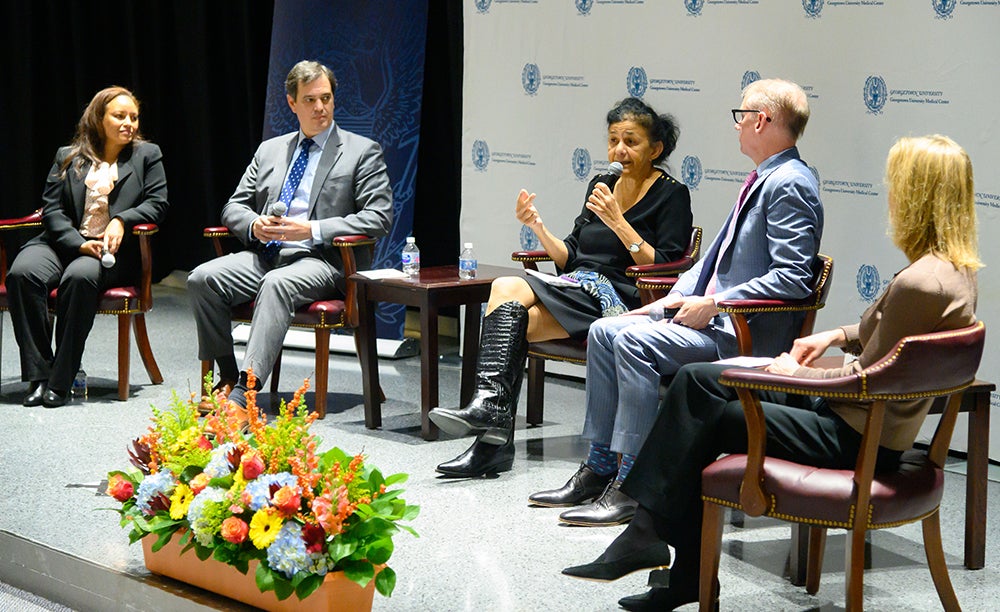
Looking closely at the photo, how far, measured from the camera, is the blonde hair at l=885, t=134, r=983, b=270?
2.69 meters

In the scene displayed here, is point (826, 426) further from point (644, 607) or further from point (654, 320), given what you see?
point (654, 320)

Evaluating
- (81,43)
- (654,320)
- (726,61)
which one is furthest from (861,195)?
(81,43)

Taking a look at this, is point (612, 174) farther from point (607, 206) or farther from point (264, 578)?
point (264, 578)

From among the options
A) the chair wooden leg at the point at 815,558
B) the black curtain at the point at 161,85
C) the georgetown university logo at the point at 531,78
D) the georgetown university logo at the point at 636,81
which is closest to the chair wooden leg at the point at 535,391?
the georgetown university logo at the point at 636,81

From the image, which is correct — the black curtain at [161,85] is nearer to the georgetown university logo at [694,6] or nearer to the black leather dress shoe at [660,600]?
the georgetown university logo at [694,6]

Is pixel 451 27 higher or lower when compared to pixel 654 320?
higher

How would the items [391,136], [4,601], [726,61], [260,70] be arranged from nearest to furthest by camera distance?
[4,601]
[726,61]
[391,136]
[260,70]

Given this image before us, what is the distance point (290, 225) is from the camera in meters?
4.97

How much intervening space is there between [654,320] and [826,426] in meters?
1.19

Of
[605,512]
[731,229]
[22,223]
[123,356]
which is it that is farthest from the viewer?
[22,223]

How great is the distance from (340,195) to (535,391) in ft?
3.73

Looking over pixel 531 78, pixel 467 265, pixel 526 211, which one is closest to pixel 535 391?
pixel 467 265

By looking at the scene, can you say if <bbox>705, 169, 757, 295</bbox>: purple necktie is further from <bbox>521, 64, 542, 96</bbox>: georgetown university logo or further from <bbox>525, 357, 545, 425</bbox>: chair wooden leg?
<bbox>521, 64, 542, 96</bbox>: georgetown university logo

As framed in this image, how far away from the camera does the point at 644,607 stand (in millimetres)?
2945
